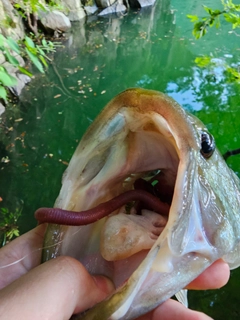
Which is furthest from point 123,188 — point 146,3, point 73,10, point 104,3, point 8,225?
point 146,3

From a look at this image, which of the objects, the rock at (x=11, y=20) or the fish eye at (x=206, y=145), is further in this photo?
the rock at (x=11, y=20)

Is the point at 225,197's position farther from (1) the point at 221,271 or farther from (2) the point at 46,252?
(2) the point at 46,252

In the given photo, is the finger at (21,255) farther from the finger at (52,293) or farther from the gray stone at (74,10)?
the gray stone at (74,10)

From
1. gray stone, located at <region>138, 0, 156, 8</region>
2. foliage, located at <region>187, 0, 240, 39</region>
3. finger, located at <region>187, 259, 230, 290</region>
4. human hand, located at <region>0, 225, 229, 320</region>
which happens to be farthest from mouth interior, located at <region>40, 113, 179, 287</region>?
gray stone, located at <region>138, 0, 156, 8</region>

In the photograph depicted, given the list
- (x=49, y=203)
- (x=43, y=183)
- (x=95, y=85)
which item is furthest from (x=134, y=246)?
(x=95, y=85)

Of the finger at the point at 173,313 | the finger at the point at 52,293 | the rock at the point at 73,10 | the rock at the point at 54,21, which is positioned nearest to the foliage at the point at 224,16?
the finger at the point at 173,313

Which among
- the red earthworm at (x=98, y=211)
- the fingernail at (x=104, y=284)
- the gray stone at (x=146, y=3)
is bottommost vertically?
the gray stone at (x=146, y=3)

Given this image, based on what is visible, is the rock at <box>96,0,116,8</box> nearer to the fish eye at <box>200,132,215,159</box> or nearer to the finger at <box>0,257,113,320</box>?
the fish eye at <box>200,132,215,159</box>

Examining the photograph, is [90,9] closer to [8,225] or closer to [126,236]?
[8,225]
